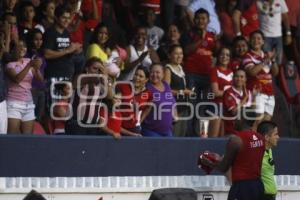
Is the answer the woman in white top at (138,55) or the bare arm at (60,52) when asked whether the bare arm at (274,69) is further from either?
the bare arm at (60,52)

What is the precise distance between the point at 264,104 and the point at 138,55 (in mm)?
2239

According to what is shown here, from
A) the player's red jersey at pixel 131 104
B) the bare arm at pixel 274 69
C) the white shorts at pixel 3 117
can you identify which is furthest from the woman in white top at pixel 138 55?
the bare arm at pixel 274 69

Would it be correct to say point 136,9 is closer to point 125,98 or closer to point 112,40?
A: point 112,40

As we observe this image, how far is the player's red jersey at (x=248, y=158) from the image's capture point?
1545cm

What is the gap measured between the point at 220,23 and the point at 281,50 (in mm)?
1291

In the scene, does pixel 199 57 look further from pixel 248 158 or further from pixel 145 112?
pixel 248 158

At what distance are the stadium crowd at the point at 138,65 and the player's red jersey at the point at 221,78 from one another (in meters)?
0.01

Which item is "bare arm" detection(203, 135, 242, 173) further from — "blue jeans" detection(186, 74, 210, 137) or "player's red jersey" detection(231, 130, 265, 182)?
"blue jeans" detection(186, 74, 210, 137)

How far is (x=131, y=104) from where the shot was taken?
1698 centimetres

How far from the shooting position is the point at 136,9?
2023 cm

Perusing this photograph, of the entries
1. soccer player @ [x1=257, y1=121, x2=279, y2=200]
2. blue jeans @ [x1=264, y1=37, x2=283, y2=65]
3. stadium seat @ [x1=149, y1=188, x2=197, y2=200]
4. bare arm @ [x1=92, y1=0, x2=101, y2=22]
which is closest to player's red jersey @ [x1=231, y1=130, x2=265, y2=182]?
soccer player @ [x1=257, y1=121, x2=279, y2=200]

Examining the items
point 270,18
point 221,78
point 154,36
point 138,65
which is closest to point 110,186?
point 138,65

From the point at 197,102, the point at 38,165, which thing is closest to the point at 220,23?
the point at 197,102

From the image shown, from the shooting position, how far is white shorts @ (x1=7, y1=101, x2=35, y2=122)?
54.0 ft
